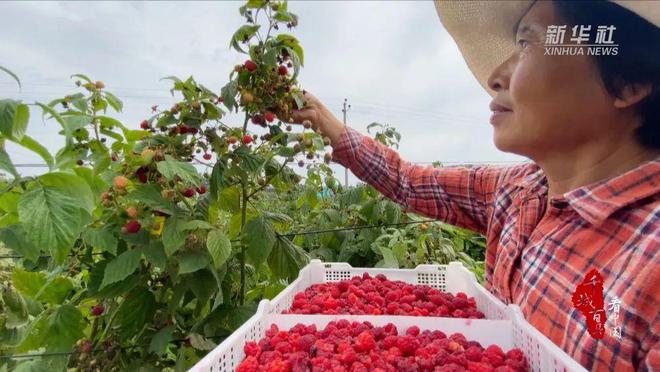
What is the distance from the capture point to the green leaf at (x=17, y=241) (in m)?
0.90

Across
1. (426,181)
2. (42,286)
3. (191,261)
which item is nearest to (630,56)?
(426,181)

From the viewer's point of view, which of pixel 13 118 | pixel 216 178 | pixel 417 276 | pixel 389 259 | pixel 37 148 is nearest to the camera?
pixel 13 118

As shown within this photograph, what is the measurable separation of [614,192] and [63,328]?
1.31m

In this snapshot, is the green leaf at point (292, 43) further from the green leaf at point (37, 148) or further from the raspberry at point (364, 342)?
the raspberry at point (364, 342)

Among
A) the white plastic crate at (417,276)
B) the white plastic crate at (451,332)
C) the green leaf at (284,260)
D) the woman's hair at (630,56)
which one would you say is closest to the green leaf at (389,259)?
the white plastic crate at (417,276)

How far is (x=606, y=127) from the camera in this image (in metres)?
1.05

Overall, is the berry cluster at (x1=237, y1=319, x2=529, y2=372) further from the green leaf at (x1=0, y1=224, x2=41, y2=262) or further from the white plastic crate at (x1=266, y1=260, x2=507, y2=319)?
the green leaf at (x1=0, y1=224, x2=41, y2=262)

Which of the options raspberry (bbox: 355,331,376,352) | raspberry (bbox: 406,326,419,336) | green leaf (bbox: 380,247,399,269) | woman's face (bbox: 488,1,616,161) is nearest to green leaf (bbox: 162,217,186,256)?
raspberry (bbox: 355,331,376,352)

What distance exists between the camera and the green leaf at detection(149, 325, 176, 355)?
1043 mm

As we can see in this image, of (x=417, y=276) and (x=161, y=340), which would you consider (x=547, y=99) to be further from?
(x=161, y=340)

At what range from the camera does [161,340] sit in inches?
41.6

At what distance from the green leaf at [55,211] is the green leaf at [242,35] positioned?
52 centimetres

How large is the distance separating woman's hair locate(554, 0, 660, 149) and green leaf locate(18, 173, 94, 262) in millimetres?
1133

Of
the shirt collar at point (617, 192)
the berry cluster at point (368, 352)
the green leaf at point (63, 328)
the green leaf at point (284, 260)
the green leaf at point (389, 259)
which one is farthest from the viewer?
the green leaf at point (389, 259)
